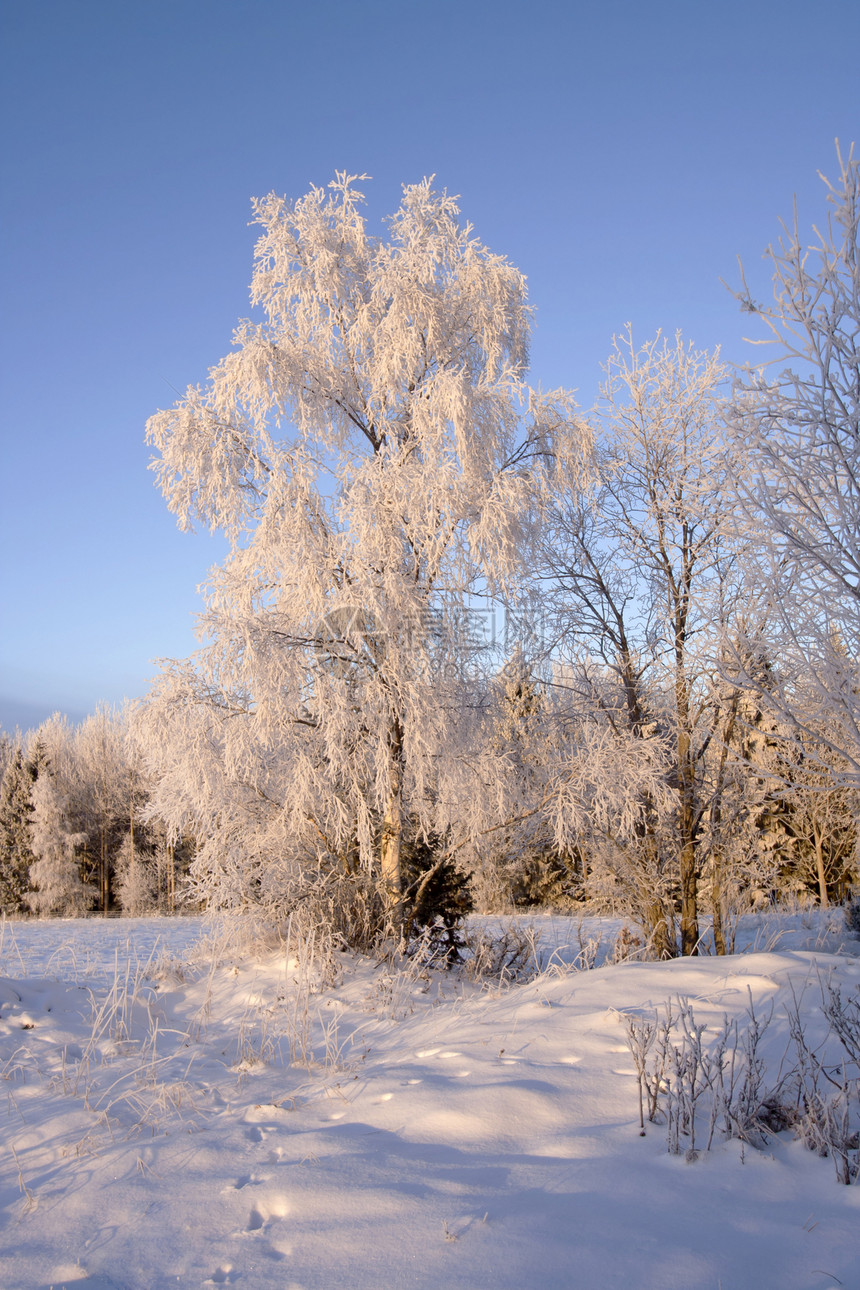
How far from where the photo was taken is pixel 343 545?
22.6ft

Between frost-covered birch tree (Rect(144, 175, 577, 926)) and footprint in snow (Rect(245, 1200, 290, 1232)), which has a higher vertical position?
frost-covered birch tree (Rect(144, 175, 577, 926))

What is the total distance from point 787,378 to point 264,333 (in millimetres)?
5288

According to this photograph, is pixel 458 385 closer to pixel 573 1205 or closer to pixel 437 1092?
pixel 437 1092

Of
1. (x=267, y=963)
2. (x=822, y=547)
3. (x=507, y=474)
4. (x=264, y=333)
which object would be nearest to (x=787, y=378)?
(x=822, y=547)

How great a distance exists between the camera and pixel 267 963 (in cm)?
668

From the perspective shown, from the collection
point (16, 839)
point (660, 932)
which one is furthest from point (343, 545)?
point (16, 839)

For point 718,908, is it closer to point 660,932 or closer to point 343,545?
point 660,932

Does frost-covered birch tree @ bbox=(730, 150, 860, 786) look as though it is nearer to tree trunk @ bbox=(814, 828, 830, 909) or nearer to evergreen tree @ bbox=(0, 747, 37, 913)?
tree trunk @ bbox=(814, 828, 830, 909)

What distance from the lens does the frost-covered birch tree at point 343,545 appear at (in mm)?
6605

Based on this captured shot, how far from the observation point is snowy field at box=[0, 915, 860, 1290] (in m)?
2.15

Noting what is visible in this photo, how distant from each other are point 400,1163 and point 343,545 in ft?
16.7

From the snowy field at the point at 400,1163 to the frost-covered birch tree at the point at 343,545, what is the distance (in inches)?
93.1

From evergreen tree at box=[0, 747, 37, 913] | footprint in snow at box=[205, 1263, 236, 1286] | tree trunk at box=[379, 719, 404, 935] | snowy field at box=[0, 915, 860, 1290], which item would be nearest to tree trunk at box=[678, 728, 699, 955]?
tree trunk at box=[379, 719, 404, 935]

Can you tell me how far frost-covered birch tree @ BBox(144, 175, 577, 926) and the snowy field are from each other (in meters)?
2.37
